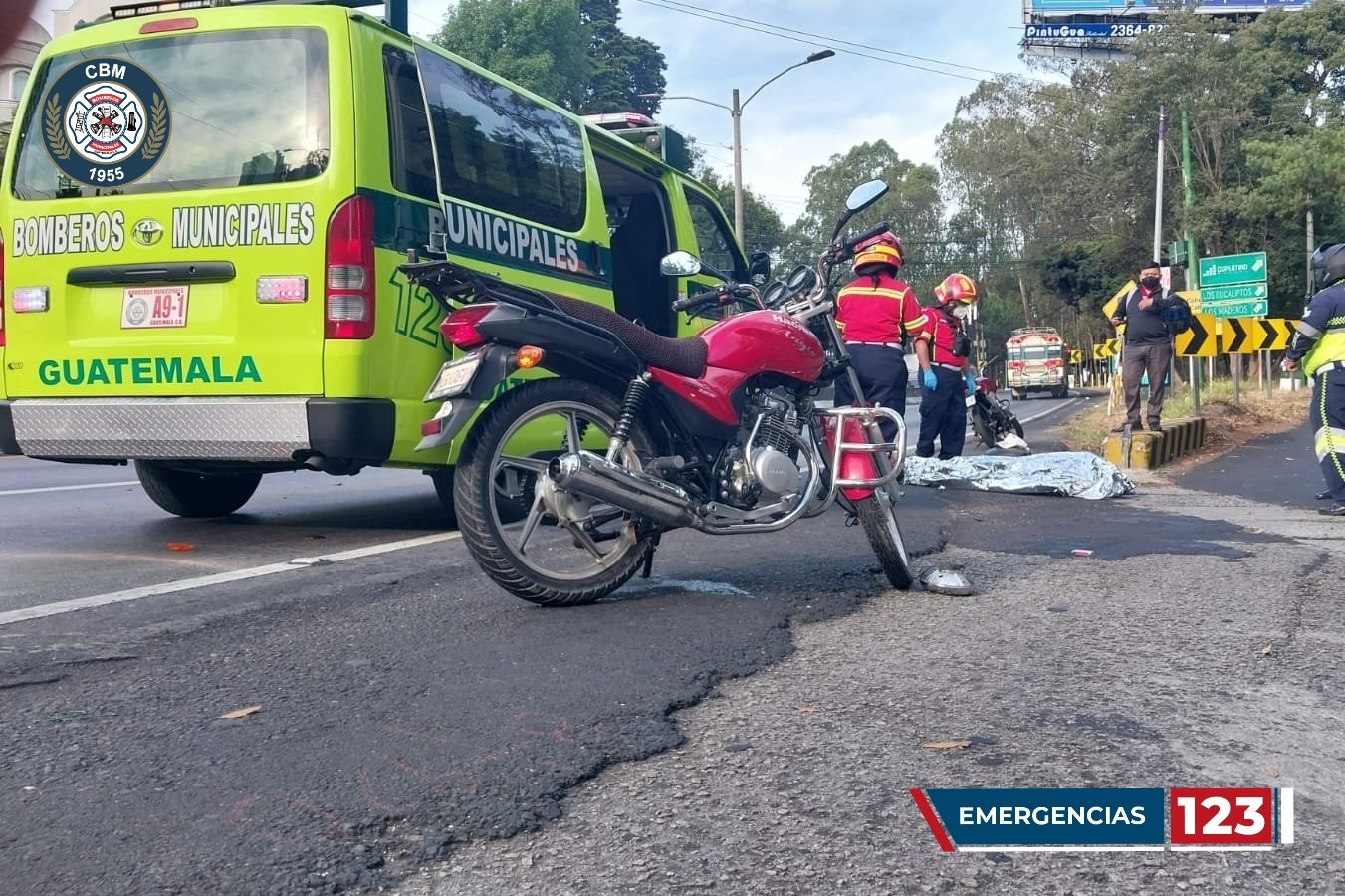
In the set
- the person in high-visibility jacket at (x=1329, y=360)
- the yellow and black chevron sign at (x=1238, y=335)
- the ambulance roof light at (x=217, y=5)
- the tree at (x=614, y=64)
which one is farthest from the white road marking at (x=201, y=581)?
the tree at (x=614, y=64)

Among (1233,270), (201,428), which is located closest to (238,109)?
(201,428)

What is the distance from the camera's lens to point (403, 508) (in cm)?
770

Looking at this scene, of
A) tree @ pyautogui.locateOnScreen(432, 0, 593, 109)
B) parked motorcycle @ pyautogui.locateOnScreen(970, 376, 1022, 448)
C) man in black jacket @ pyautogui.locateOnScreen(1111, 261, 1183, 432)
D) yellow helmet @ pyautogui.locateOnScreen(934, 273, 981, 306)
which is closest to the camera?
yellow helmet @ pyautogui.locateOnScreen(934, 273, 981, 306)

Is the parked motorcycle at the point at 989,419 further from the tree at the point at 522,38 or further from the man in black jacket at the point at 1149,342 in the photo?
the tree at the point at 522,38

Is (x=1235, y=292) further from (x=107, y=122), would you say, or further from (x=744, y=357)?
(x=107, y=122)

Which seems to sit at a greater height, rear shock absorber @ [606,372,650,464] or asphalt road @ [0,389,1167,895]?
rear shock absorber @ [606,372,650,464]

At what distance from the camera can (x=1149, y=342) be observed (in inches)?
508

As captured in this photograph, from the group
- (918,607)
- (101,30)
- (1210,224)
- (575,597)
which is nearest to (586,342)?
(575,597)

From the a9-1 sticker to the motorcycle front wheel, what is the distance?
88.3 inches

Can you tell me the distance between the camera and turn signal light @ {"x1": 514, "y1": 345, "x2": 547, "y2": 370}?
4195mm

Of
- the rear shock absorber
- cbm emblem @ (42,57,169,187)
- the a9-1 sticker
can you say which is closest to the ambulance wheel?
cbm emblem @ (42,57,169,187)

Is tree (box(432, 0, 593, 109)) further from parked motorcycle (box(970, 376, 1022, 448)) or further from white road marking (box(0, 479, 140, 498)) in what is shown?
white road marking (box(0, 479, 140, 498))

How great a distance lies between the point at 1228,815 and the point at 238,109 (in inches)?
191

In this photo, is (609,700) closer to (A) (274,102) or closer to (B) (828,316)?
(B) (828,316)
